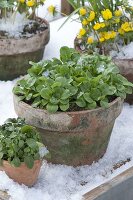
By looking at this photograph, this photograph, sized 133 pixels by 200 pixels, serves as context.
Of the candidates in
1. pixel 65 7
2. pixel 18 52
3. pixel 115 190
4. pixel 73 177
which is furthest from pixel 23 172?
pixel 65 7

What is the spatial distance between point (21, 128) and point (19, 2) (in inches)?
52.3

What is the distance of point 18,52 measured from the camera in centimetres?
353

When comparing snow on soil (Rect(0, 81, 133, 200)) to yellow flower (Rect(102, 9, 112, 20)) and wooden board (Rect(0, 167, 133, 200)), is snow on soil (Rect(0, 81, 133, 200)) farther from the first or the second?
yellow flower (Rect(102, 9, 112, 20))

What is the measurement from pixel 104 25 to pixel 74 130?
72cm

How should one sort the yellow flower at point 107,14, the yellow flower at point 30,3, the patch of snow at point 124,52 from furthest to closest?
1. the yellow flower at point 30,3
2. the patch of snow at point 124,52
3. the yellow flower at point 107,14

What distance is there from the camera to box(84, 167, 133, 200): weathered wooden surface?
2532mm

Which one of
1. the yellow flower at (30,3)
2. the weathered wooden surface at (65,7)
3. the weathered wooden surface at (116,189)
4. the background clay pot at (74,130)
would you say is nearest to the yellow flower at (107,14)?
the background clay pot at (74,130)

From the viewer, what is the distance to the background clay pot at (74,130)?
8.25 ft

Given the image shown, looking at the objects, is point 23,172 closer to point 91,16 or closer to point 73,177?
point 73,177

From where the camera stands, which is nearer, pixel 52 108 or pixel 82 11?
pixel 52 108

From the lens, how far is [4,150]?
8.07 ft

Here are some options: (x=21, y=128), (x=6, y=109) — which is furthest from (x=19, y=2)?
(x=21, y=128)

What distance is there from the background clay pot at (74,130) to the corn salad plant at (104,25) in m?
0.56

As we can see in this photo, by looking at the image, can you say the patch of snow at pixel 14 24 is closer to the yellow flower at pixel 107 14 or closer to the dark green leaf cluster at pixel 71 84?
the yellow flower at pixel 107 14
